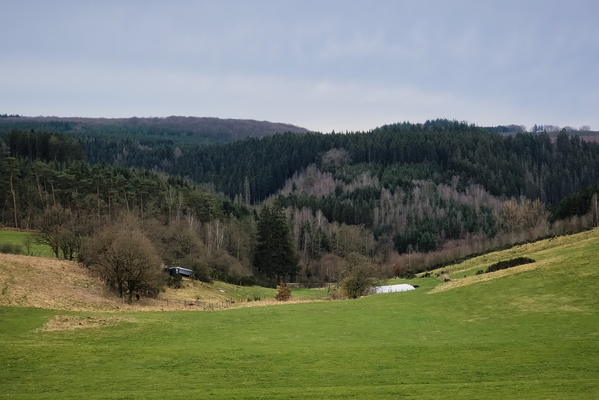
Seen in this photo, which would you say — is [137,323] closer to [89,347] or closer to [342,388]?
[89,347]

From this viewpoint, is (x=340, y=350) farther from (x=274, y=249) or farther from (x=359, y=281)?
(x=274, y=249)

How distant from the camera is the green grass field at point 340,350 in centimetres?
2297

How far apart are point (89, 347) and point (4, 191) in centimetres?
8928

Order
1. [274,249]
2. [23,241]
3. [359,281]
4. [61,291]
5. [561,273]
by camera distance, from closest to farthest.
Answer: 1. [561,273]
2. [61,291]
3. [359,281]
4. [23,241]
5. [274,249]

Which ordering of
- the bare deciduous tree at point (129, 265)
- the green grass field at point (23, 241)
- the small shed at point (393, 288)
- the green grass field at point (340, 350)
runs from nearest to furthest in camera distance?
the green grass field at point (340, 350)
the bare deciduous tree at point (129, 265)
the small shed at point (393, 288)
the green grass field at point (23, 241)

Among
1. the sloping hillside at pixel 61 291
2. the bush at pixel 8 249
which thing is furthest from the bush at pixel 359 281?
the bush at pixel 8 249

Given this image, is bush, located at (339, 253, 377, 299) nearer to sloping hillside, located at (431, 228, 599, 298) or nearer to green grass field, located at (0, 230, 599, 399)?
sloping hillside, located at (431, 228, 599, 298)

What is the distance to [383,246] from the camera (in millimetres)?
154000

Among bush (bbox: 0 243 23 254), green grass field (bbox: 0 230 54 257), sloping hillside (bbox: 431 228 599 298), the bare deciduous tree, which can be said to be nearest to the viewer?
sloping hillside (bbox: 431 228 599 298)

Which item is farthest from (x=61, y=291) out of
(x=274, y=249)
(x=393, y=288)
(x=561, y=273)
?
(x=274, y=249)

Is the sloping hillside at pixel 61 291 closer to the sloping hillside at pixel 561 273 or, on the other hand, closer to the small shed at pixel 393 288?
the small shed at pixel 393 288

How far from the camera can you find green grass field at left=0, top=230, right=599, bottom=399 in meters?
23.0

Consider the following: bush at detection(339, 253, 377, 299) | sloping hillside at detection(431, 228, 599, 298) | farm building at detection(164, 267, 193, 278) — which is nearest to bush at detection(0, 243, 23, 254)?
farm building at detection(164, 267, 193, 278)

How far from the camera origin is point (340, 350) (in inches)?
Answer: 1176
